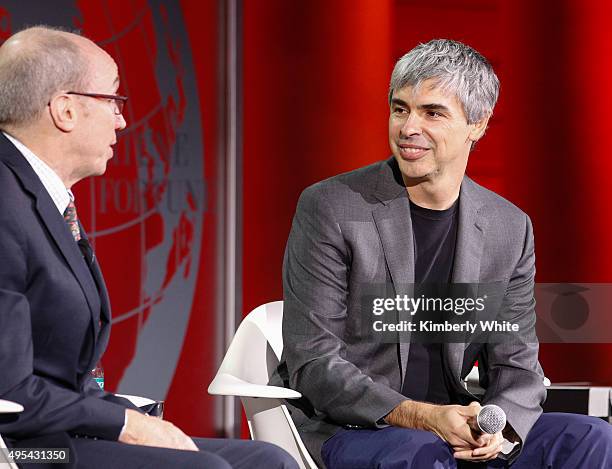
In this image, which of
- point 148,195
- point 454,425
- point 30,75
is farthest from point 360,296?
point 148,195

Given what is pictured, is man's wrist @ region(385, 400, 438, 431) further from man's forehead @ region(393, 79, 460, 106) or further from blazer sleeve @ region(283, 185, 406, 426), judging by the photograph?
man's forehead @ region(393, 79, 460, 106)

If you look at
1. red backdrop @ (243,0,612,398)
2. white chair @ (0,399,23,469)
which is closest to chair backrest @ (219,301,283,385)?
white chair @ (0,399,23,469)

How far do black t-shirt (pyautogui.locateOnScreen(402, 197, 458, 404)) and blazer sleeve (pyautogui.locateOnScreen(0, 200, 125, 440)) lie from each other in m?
1.03

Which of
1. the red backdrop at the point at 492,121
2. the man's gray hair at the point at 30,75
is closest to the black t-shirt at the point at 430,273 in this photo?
the man's gray hair at the point at 30,75

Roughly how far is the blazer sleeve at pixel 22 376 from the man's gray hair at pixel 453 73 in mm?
1207

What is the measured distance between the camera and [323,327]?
2.59m

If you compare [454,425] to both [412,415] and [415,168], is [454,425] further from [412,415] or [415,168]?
[415,168]

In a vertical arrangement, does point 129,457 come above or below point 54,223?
below

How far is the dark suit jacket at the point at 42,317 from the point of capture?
6.06ft

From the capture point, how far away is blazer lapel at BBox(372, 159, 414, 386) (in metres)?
2.64

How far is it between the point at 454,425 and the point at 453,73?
93 centimetres

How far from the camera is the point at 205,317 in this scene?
17.2ft

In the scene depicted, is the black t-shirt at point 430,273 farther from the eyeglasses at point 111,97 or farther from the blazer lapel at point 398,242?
the eyeglasses at point 111,97

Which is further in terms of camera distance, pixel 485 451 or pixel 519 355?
pixel 519 355
